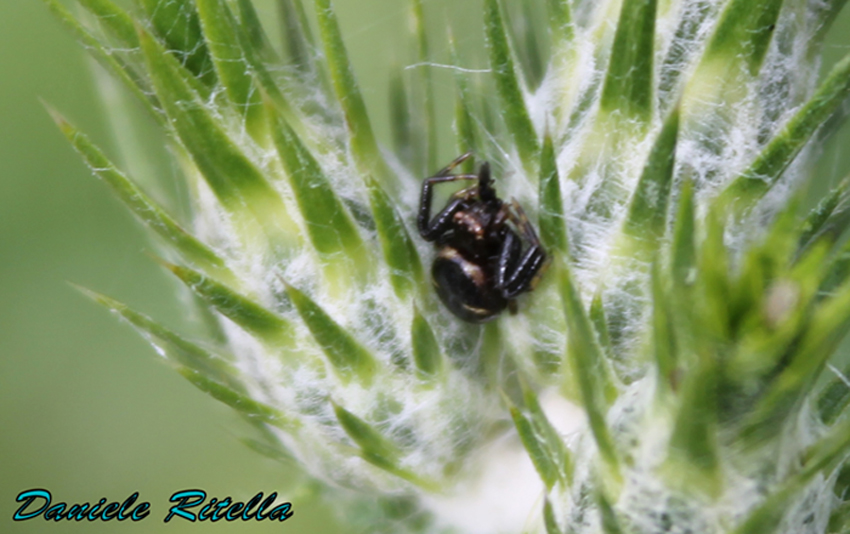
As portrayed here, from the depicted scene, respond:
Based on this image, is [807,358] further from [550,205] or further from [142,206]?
[142,206]

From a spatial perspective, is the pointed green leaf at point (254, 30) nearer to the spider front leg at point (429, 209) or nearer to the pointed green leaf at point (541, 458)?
the spider front leg at point (429, 209)

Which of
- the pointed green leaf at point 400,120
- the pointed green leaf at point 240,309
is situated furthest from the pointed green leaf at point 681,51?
the pointed green leaf at point 240,309

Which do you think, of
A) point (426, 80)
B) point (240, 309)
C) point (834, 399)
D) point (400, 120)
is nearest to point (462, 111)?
point (426, 80)

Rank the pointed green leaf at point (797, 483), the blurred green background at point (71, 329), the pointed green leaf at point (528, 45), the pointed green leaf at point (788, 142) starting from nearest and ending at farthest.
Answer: the pointed green leaf at point (797, 483), the pointed green leaf at point (788, 142), the pointed green leaf at point (528, 45), the blurred green background at point (71, 329)

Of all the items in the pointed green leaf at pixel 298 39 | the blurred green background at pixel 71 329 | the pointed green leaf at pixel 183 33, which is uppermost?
the pointed green leaf at pixel 183 33

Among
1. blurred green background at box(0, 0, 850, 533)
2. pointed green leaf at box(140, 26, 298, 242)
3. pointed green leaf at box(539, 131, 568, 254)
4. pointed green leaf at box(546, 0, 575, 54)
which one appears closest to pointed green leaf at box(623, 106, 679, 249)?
pointed green leaf at box(539, 131, 568, 254)

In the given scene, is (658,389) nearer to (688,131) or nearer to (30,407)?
(688,131)
